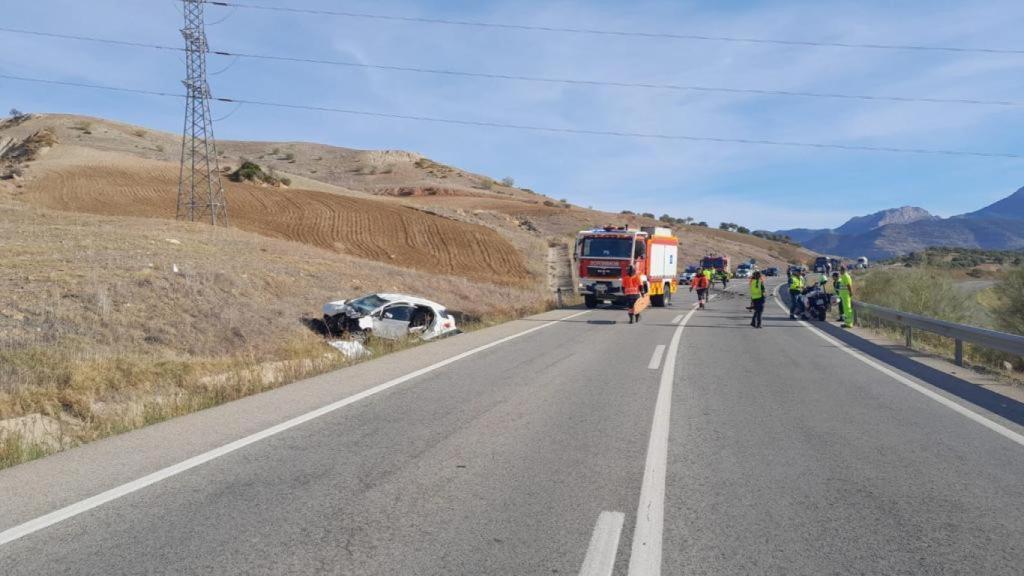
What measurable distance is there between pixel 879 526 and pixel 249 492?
4.33 m

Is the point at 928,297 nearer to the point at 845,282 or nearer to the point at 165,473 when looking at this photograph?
the point at 845,282

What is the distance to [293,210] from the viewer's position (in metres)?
54.7

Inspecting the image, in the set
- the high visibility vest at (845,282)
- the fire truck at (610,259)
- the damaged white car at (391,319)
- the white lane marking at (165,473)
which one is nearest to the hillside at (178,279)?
the damaged white car at (391,319)

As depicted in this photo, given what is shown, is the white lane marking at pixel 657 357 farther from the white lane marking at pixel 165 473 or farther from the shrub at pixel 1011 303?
the shrub at pixel 1011 303

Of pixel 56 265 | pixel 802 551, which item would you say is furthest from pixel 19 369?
pixel 802 551

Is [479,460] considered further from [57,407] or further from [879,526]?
[57,407]

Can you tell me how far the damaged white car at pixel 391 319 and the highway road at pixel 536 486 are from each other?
26.2 ft

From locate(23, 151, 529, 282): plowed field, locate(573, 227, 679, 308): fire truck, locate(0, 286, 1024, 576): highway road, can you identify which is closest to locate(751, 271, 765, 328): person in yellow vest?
locate(573, 227, 679, 308): fire truck

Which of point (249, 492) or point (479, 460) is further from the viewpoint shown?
point (479, 460)

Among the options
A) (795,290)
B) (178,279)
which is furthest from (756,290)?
(178,279)

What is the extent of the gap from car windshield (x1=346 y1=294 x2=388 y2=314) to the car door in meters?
0.38

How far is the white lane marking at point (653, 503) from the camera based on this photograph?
14.6 feet

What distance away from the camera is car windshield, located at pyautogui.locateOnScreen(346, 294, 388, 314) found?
1954 centimetres

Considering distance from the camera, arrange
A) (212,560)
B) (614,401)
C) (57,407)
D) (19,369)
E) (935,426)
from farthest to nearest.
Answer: (19,369) → (57,407) → (614,401) → (935,426) → (212,560)
